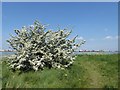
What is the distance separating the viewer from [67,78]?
1259 centimetres

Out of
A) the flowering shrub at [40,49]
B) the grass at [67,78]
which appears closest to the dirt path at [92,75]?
the grass at [67,78]

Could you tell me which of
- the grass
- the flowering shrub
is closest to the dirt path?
the grass

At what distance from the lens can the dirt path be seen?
41.7 feet

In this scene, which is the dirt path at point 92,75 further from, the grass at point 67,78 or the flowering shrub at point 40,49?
the flowering shrub at point 40,49

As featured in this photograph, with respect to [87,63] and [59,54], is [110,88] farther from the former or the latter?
[87,63]

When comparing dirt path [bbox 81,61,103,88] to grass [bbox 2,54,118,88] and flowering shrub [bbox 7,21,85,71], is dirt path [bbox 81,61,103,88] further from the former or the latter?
flowering shrub [bbox 7,21,85,71]

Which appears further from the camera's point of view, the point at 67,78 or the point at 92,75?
the point at 92,75

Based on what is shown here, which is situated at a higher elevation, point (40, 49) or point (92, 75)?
point (40, 49)

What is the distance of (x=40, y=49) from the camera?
1422cm

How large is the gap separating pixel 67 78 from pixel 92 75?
1.79 m

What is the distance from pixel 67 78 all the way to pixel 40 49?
2343 millimetres

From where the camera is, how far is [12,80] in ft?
39.5

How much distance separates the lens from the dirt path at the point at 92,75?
12.7 metres

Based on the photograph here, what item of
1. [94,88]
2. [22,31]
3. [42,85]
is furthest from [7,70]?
[94,88]
